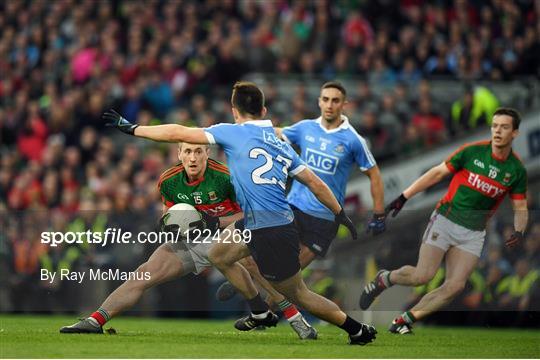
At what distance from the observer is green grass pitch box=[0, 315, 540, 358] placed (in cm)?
1120

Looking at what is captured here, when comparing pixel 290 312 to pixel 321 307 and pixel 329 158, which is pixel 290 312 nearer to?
pixel 321 307

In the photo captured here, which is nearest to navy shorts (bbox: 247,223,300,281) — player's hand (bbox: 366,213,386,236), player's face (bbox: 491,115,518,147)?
player's hand (bbox: 366,213,386,236)

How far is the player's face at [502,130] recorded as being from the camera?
1375 cm

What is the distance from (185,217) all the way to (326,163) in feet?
6.34

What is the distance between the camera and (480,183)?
14.0 meters

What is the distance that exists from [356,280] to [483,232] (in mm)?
1301

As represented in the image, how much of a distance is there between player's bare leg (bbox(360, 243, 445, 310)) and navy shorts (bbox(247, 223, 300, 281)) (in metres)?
2.00

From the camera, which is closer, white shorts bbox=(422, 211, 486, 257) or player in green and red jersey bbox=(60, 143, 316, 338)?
→ player in green and red jersey bbox=(60, 143, 316, 338)

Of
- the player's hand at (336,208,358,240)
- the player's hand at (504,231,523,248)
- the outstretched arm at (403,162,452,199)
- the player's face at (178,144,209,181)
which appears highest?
the player's face at (178,144,209,181)

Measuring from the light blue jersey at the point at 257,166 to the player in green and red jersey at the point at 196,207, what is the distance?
2.65 ft

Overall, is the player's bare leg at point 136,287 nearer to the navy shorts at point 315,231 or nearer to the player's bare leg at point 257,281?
the player's bare leg at point 257,281

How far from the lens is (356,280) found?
14.0 m

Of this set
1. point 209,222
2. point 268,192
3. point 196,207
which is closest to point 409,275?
point 209,222

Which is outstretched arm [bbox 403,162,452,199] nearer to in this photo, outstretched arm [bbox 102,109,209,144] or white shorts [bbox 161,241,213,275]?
white shorts [bbox 161,241,213,275]
